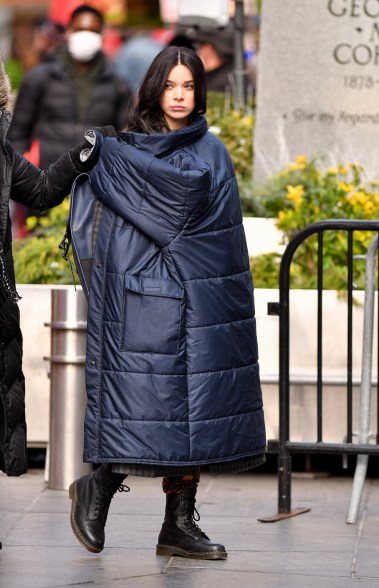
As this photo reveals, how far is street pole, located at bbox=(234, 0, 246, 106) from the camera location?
41.3 ft

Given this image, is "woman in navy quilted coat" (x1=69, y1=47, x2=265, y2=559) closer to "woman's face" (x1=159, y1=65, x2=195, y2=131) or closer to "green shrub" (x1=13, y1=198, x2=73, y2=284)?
"woman's face" (x1=159, y1=65, x2=195, y2=131)

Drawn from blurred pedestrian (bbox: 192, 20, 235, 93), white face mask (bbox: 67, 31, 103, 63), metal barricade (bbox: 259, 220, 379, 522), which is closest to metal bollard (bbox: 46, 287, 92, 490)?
metal barricade (bbox: 259, 220, 379, 522)

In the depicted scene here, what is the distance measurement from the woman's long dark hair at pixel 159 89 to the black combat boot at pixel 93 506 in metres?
1.35

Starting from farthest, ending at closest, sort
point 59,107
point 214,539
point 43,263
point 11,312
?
point 59,107, point 43,263, point 214,539, point 11,312

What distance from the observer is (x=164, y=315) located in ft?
20.1

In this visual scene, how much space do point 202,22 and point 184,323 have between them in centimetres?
714

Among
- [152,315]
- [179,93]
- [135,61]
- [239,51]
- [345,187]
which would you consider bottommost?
[152,315]

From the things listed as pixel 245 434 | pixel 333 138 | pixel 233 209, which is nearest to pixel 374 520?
pixel 245 434

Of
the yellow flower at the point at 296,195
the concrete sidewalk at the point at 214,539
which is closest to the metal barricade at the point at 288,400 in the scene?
the concrete sidewalk at the point at 214,539

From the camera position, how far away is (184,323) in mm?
6156

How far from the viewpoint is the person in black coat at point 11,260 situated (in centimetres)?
622

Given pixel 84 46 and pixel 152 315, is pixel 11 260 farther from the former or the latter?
pixel 84 46

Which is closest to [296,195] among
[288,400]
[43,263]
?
[43,263]

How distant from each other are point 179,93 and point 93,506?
1.65 metres
